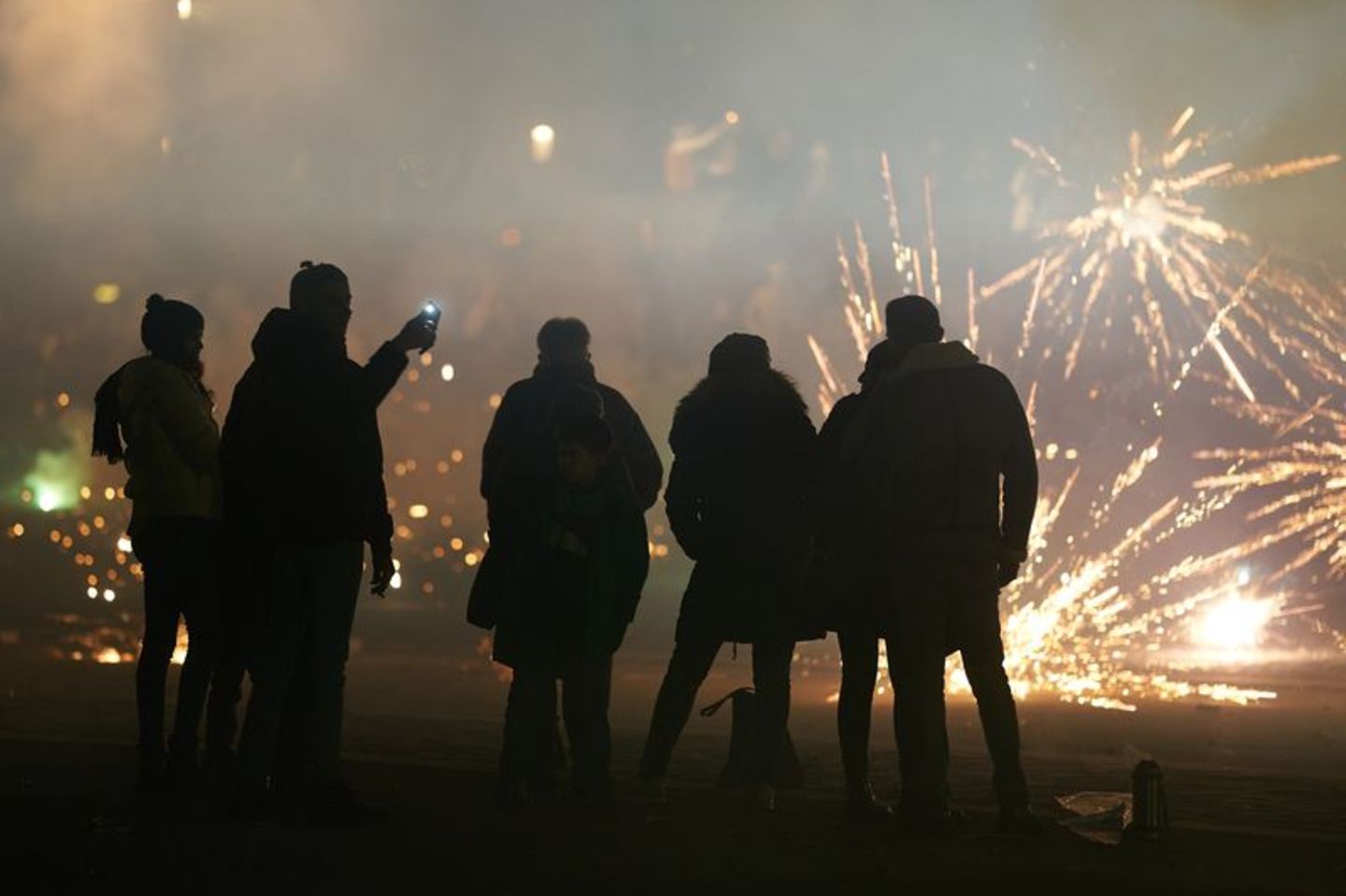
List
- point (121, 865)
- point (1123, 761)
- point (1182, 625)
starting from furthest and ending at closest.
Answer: point (1182, 625)
point (1123, 761)
point (121, 865)

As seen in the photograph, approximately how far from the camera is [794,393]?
1031cm

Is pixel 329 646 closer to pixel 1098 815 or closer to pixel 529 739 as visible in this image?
pixel 529 739

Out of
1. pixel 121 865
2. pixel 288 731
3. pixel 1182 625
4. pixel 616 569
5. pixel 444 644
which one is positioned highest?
pixel 1182 625

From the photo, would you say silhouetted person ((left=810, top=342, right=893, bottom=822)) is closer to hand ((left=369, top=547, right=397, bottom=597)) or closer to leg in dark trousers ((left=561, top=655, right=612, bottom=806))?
leg in dark trousers ((left=561, top=655, right=612, bottom=806))

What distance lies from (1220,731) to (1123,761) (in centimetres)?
558

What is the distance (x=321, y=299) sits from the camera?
28.9ft

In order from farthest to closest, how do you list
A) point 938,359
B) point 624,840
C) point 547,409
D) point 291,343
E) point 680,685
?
point 680,685, point 547,409, point 938,359, point 291,343, point 624,840

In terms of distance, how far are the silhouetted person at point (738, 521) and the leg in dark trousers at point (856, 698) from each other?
364 millimetres

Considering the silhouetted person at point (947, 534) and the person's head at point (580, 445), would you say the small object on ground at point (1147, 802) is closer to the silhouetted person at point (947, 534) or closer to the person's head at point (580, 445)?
the silhouetted person at point (947, 534)

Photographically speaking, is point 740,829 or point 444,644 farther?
point 444,644

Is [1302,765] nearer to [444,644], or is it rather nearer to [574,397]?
[574,397]

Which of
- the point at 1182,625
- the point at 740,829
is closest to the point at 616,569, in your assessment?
the point at 740,829

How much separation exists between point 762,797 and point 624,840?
151cm

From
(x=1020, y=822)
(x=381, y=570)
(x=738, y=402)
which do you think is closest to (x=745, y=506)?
(x=738, y=402)
